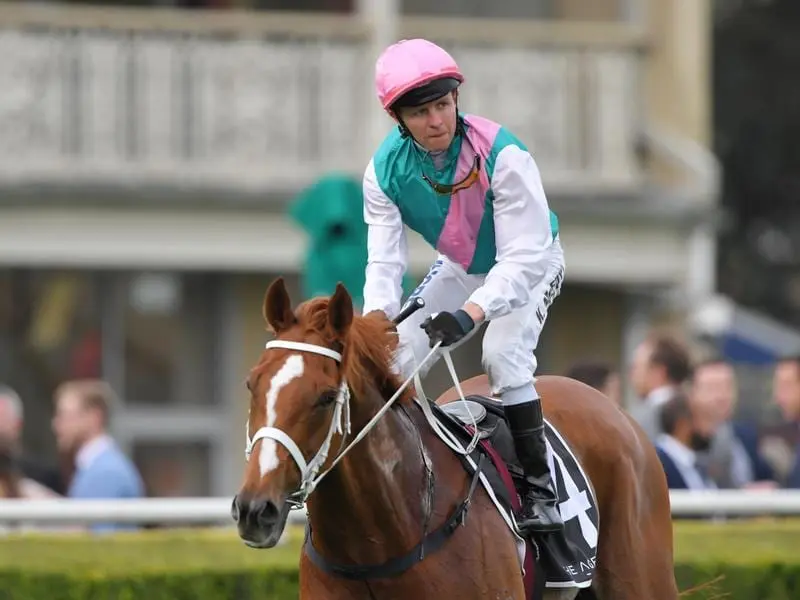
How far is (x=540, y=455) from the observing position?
5500 mm

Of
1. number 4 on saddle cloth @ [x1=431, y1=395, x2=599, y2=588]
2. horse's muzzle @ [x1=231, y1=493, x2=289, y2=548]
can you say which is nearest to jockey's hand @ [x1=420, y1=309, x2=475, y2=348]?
number 4 on saddle cloth @ [x1=431, y1=395, x2=599, y2=588]

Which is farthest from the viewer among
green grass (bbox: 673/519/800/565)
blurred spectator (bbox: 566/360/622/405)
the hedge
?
blurred spectator (bbox: 566/360/622/405)

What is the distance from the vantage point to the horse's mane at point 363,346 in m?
4.88

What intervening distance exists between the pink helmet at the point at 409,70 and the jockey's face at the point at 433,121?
0.13ft

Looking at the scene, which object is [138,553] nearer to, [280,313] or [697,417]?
[697,417]

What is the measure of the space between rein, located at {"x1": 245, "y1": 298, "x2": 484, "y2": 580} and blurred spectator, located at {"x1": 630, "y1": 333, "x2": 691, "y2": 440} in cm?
376

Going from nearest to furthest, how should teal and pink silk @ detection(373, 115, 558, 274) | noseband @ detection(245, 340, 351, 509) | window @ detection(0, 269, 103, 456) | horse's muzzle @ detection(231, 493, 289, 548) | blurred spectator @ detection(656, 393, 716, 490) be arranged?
horse's muzzle @ detection(231, 493, 289, 548)
noseband @ detection(245, 340, 351, 509)
teal and pink silk @ detection(373, 115, 558, 274)
blurred spectator @ detection(656, 393, 716, 490)
window @ detection(0, 269, 103, 456)

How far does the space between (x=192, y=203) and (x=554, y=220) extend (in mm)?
7931

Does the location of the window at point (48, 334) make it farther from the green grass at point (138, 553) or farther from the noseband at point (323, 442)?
the noseband at point (323, 442)

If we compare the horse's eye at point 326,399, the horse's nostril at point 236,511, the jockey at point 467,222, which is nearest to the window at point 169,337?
the jockey at point 467,222

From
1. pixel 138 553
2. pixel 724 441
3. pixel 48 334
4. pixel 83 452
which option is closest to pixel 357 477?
pixel 138 553

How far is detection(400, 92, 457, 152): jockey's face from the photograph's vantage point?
17.2 feet

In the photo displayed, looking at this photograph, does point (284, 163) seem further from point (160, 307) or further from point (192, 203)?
point (160, 307)

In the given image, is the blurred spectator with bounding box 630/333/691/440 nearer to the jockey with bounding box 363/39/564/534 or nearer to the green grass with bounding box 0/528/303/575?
the green grass with bounding box 0/528/303/575
